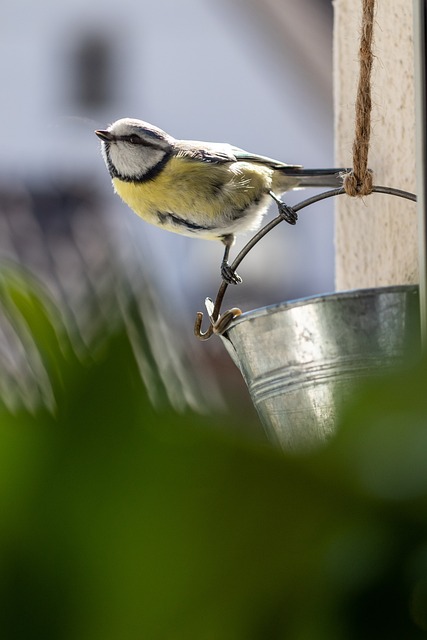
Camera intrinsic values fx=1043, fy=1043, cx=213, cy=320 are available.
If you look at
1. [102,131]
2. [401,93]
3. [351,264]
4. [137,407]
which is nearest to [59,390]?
[137,407]

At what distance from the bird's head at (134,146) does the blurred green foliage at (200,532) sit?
1486 mm

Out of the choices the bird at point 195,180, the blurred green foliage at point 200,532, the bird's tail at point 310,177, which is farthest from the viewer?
the bird's tail at point 310,177

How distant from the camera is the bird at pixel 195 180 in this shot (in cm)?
151

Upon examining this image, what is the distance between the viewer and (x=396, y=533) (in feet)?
0.72

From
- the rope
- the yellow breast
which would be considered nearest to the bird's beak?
the yellow breast

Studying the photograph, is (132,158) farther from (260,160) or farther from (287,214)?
(287,214)

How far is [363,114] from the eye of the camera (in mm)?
963

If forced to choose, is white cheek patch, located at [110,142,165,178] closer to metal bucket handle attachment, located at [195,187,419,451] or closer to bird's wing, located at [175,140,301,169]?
bird's wing, located at [175,140,301,169]

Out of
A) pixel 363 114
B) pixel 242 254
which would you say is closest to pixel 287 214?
pixel 242 254

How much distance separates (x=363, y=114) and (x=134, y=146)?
0.79m

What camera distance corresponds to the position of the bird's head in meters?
1.69

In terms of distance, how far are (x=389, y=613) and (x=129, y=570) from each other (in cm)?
5

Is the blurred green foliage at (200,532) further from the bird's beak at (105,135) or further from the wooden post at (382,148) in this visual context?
the bird's beak at (105,135)

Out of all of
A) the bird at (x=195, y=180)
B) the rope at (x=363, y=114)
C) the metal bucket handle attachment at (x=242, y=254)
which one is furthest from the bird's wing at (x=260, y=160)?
the rope at (x=363, y=114)
